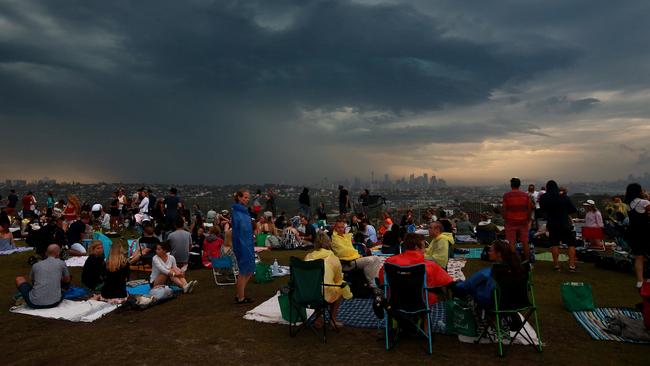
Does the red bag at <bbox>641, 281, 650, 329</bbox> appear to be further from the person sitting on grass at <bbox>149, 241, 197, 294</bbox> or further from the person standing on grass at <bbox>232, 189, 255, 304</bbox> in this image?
the person sitting on grass at <bbox>149, 241, 197, 294</bbox>

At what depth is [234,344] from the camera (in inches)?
215

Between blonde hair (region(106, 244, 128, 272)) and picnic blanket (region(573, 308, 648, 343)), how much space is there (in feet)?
24.3

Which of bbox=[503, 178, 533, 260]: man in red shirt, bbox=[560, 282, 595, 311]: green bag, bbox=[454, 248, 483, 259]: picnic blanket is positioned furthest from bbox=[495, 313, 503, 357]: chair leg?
bbox=[454, 248, 483, 259]: picnic blanket

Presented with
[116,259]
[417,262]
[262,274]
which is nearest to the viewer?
[417,262]

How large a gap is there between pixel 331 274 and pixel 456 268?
5515 mm

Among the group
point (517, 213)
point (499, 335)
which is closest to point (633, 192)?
point (517, 213)

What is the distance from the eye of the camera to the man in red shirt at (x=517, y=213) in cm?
934

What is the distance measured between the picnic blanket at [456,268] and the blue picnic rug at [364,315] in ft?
7.93

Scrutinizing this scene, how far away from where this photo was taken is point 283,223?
17953 mm

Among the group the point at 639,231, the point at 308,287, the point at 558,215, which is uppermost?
the point at 558,215

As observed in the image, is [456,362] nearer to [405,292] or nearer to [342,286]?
[405,292]

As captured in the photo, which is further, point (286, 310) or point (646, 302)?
point (286, 310)

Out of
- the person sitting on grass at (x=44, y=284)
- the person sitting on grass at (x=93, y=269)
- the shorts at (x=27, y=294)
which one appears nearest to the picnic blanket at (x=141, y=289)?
the person sitting on grass at (x=93, y=269)

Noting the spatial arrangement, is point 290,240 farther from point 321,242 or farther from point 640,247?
point 640,247
